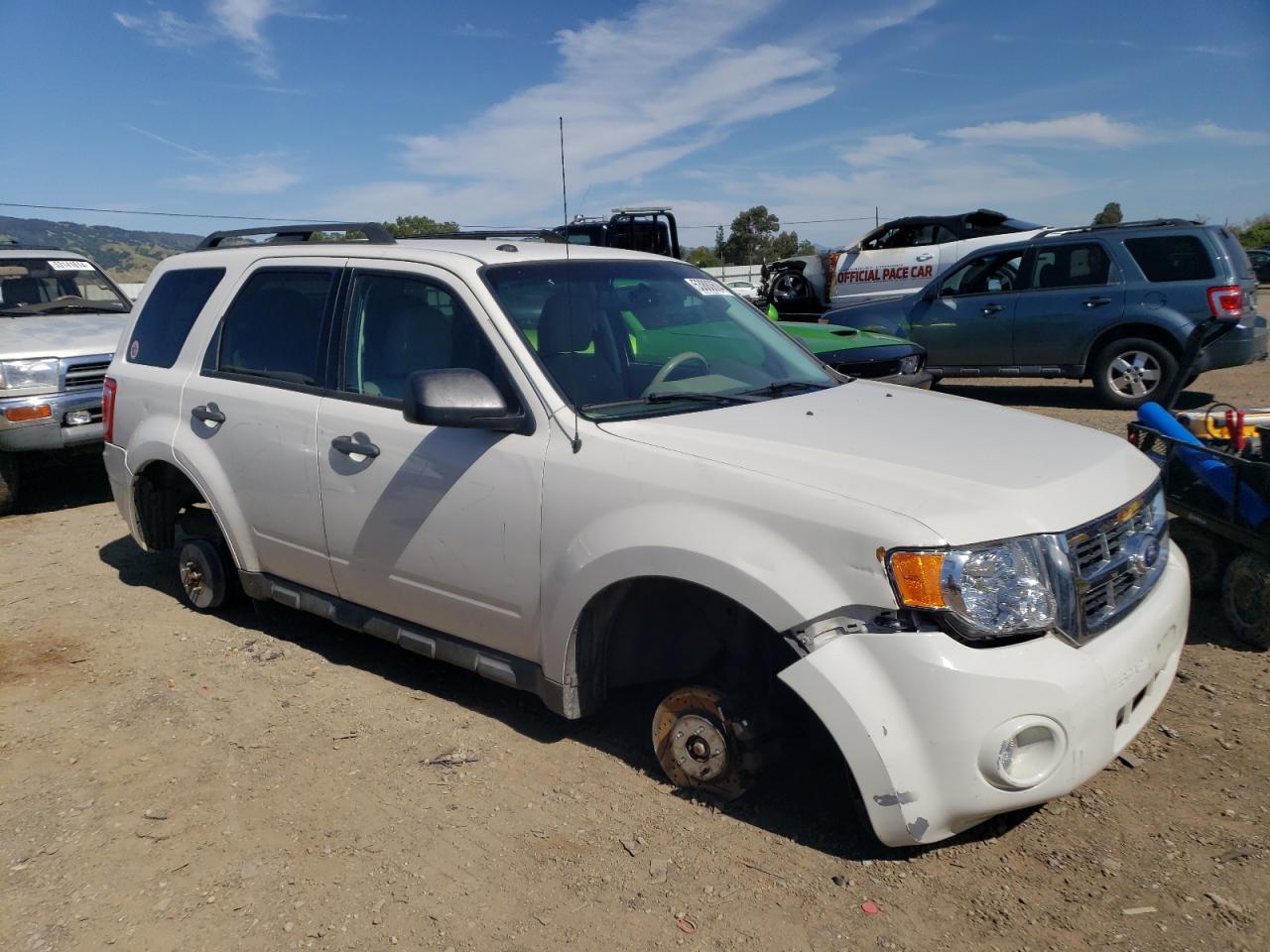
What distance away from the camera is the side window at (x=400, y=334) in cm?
370

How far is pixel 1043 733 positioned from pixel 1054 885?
21.2 inches

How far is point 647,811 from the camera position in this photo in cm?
325

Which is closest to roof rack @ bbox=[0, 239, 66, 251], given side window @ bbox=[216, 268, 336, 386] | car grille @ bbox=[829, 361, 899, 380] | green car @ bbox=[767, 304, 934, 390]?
side window @ bbox=[216, 268, 336, 386]

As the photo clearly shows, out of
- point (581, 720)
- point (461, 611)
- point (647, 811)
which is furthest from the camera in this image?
point (581, 720)

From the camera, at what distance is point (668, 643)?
347 centimetres

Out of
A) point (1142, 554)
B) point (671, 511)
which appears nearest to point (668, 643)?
point (671, 511)

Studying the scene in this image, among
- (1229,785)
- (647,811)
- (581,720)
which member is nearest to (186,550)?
(581,720)

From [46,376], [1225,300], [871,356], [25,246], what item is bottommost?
[871,356]

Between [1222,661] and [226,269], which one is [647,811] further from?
[226,269]

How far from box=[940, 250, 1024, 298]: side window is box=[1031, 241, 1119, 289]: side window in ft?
0.88

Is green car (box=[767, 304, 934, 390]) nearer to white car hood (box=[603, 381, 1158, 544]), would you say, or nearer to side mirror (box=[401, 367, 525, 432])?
white car hood (box=[603, 381, 1158, 544])

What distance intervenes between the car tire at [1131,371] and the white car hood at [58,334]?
31.4 ft

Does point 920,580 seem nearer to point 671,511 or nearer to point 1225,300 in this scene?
point 671,511

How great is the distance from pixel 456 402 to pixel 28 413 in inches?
225
